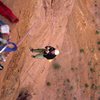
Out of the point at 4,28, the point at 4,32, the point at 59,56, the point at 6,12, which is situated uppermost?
the point at 6,12

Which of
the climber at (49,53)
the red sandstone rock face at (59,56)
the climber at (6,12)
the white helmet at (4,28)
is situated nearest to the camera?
the climber at (49,53)

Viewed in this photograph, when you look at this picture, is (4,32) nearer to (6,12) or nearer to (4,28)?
(4,28)

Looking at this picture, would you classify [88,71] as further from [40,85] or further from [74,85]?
[40,85]

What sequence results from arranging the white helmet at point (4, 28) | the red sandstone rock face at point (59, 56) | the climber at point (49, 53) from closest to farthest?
1. the climber at point (49, 53)
2. the white helmet at point (4, 28)
3. the red sandstone rock face at point (59, 56)

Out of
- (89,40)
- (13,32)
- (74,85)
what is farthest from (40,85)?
(89,40)

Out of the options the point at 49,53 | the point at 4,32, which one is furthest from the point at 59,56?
the point at 4,32

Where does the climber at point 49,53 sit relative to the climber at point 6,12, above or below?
below

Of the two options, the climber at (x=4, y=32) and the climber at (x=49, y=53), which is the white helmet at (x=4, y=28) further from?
the climber at (x=49, y=53)

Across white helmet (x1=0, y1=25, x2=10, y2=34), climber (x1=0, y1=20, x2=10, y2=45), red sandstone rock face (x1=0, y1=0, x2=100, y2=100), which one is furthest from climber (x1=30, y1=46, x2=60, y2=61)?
white helmet (x1=0, y1=25, x2=10, y2=34)

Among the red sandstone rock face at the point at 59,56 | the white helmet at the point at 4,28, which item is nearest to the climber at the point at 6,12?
the red sandstone rock face at the point at 59,56
